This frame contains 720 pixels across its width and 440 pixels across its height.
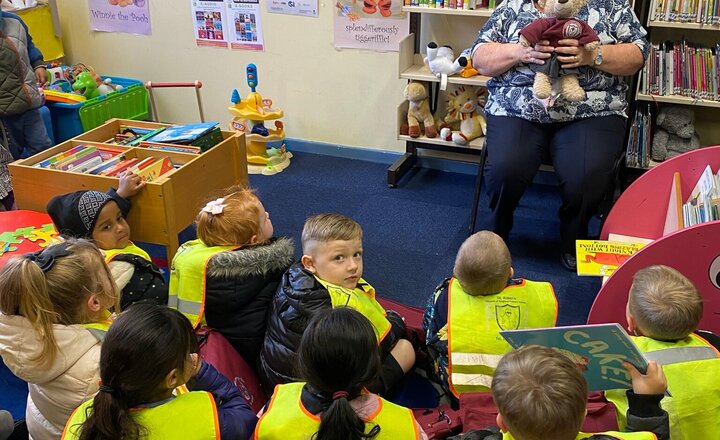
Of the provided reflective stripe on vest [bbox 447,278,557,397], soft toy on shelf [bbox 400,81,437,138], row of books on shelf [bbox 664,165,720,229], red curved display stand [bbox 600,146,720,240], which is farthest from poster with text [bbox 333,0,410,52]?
reflective stripe on vest [bbox 447,278,557,397]

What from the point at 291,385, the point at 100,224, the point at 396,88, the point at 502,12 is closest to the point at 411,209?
the point at 396,88

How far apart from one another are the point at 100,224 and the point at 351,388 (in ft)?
4.35

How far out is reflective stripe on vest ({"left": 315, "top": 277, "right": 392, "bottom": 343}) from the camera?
1.68m

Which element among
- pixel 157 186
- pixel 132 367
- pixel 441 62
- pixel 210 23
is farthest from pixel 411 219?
pixel 132 367

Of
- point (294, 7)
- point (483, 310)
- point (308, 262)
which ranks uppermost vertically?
point (294, 7)

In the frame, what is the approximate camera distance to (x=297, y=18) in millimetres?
3816

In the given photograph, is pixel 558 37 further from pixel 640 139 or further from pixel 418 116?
pixel 418 116

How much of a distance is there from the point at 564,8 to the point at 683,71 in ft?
2.89

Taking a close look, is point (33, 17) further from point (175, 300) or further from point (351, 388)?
point (351, 388)

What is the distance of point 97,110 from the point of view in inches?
149

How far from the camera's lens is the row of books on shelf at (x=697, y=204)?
205cm

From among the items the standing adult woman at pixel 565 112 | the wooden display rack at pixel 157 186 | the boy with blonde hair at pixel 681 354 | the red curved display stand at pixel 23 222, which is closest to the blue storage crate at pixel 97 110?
the wooden display rack at pixel 157 186

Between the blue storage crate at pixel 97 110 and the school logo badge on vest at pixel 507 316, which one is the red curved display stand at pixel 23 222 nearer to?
the blue storage crate at pixel 97 110

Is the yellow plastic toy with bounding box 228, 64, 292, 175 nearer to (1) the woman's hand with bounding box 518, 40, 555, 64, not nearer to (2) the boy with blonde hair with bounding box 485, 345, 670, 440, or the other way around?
(1) the woman's hand with bounding box 518, 40, 555, 64
